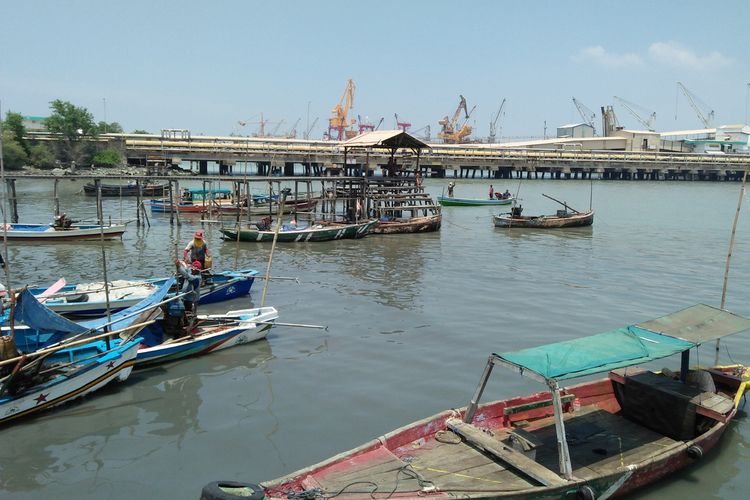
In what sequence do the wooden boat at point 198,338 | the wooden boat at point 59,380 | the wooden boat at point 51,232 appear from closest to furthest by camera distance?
1. the wooden boat at point 59,380
2. the wooden boat at point 198,338
3. the wooden boat at point 51,232

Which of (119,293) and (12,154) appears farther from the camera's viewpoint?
(12,154)

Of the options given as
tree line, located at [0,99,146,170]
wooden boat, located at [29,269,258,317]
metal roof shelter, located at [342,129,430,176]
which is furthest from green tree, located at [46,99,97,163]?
wooden boat, located at [29,269,258,317]

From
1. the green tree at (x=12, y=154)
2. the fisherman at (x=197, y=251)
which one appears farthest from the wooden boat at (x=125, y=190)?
the fisherman at (x=197, y=251)

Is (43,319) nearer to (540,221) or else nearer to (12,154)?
(540,221)

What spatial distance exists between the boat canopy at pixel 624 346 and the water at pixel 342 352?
1.85 m

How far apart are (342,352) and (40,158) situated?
75141mm

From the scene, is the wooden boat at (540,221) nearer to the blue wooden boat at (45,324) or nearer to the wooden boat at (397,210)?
the wooden boat at (397,210)

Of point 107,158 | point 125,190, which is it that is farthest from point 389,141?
point 107,158

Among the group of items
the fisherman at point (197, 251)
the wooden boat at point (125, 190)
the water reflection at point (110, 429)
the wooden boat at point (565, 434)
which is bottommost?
the water reflection at point (110, 429)

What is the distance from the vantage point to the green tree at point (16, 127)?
73.9m

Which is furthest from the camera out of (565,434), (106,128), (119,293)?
(106,128)

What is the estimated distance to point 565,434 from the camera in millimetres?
8516

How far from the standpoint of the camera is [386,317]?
52.7 feet

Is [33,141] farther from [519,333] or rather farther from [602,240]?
[519,333]
